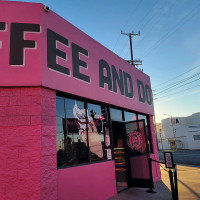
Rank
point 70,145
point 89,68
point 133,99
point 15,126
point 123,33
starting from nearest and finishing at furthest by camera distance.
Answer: point 15,126
point 70,145
point 89,68
point 133,99
point 123,33

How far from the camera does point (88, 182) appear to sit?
5.33 metres

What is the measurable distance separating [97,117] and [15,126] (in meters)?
2.99

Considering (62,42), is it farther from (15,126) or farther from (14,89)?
(15,126)

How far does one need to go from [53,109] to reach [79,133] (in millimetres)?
1325

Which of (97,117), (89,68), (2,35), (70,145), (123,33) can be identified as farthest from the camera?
(123,33)

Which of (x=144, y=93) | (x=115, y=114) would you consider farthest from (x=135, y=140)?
(x=144, y=93)

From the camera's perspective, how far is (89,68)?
6.18 m

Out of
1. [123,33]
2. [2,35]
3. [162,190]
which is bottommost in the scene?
[162,190]

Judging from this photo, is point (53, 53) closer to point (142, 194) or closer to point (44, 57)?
point (44, 57)

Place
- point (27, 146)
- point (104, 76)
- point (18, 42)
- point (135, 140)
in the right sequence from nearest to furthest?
point (27, 146) < point (18, 42) < point (104, 76) < point (135, 140)

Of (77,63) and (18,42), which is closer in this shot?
(18,42)

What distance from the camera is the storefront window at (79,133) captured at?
202 inches

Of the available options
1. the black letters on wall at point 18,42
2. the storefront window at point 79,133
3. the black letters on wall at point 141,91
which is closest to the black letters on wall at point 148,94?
the black letters on wall at point 141,91

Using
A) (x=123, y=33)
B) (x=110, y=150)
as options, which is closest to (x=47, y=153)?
(x=110, y=150)
